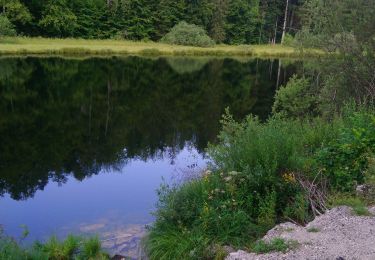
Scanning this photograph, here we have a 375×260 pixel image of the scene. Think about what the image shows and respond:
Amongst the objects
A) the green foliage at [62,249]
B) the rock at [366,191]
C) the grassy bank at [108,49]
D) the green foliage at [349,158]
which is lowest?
the grassy bank at [108,49]

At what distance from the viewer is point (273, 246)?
23.0ft

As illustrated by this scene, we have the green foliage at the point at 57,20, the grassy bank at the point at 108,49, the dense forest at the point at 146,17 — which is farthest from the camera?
the dense forest at the point at 146,17

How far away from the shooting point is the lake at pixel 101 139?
12031 mm

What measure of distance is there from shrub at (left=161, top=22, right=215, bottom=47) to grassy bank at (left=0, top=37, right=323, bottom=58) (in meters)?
1.81

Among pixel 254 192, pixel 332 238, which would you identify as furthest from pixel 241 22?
pixel 332 238

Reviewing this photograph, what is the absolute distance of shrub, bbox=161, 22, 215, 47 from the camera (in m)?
70.7

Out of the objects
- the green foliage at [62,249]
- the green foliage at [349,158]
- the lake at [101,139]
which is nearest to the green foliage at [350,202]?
the green foliage at [349,158]

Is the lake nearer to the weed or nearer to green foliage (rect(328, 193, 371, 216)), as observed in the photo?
the weed

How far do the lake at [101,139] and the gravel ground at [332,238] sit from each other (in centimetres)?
341

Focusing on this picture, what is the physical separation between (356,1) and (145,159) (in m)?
9.74

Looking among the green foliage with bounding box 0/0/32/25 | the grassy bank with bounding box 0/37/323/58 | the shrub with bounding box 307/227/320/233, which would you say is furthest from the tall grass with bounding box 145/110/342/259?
the green foliage with bounding box 0/0/32/25

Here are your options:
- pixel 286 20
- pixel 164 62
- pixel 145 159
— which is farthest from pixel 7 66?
pixel 286 20

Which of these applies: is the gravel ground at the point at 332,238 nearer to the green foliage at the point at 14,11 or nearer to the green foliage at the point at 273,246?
the green foliage at the point at 273,246

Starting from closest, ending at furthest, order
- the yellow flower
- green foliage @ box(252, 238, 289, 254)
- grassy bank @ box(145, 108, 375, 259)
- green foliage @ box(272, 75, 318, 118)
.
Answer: green foliage @ box(252, 238, 289, 254) → grassy bank @ box(145, 108, 375, 259) → the yellow flower → green foliage @ box(272, 75, 318, 118)
